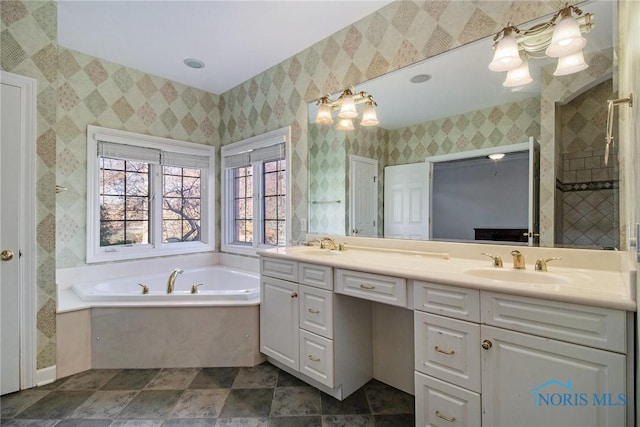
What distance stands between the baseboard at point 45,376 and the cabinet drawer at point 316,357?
1.67 m

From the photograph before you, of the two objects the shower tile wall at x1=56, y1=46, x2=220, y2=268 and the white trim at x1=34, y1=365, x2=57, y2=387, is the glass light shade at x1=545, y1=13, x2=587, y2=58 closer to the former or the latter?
the shower tile wall at x1=56, y1=46, x2=220, y2=268

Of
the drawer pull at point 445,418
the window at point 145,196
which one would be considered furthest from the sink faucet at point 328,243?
the window at point 145,196

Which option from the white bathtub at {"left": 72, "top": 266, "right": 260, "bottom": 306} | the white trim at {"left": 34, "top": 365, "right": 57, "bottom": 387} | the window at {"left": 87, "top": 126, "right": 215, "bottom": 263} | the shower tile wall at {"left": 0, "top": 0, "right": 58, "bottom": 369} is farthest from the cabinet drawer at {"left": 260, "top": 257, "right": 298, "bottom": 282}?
the window at {"left": 87, "top": 126, "right": 215, "bottom": 263}

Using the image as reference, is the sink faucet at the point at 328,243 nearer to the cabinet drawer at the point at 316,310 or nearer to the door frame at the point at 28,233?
the cabinet drawer at the point at 316,310

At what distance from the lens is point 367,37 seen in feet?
7.41

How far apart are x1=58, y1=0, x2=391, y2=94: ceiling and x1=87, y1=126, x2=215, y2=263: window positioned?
76 cm

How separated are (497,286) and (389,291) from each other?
19.2 inches

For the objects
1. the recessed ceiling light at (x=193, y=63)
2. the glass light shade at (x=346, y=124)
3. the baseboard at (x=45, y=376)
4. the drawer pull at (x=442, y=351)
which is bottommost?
the baseboard at (x=45, y=376)

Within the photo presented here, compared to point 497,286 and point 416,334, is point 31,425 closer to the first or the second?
point 416,334

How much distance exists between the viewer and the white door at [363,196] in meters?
2.25

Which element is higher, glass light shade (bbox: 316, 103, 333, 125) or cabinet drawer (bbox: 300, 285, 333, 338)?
glass light shade (bbox: 316, 103, 333, 125)

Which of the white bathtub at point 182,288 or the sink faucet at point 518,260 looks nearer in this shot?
the sink faucet at point 518,260

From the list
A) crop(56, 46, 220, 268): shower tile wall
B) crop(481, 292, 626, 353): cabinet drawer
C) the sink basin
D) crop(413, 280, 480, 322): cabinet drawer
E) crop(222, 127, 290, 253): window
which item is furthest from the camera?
crop(222, 127, 290, 253): window

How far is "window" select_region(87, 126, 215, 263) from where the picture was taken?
2.85 m
